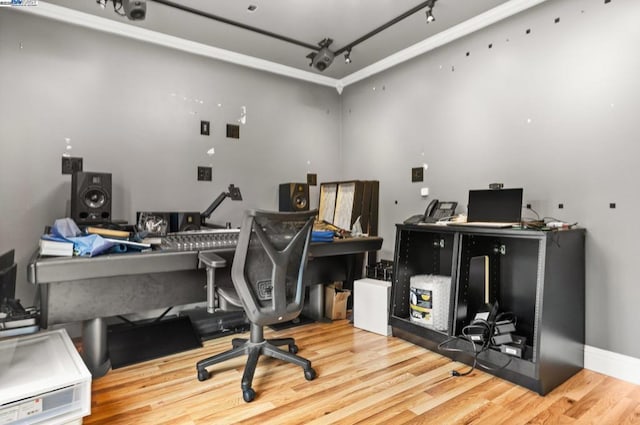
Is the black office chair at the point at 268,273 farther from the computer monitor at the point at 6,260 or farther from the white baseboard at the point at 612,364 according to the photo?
Result: the white baseboard at the point at 612,364

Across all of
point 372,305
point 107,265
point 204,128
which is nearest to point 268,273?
point 107,265

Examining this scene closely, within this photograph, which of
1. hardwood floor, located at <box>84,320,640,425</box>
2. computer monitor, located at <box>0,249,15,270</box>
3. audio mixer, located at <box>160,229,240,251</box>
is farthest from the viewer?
audio mixer, located at <box>160,229,240,251</box>

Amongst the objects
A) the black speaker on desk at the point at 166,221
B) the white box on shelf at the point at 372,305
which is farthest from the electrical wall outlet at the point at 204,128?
the white box on shelf at the point at 372,305

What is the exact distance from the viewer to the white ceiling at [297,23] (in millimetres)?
2604

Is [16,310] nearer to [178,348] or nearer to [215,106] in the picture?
[178,348]

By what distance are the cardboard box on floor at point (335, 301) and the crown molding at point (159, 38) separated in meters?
2.18

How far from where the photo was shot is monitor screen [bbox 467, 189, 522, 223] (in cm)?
228

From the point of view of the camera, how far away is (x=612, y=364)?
213 cm

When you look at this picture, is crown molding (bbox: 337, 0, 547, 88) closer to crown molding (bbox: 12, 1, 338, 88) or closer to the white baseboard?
crown molding (bbox: 12, 1, 338, 88)

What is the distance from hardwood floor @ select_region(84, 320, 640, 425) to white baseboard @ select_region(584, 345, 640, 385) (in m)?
0.04

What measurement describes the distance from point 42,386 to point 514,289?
2.64 m

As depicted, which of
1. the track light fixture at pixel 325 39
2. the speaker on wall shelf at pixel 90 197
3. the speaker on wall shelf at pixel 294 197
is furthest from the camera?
the speaker on wall shelf at pixel 294 197

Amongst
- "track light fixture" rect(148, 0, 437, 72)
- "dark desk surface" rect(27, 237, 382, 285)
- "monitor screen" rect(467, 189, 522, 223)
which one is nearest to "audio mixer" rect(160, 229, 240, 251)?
"dark desk surface" rect(27, 237, 382, 285)

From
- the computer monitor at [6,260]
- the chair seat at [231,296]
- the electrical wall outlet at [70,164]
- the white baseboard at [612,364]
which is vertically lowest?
the white baseboard at [612,364]
